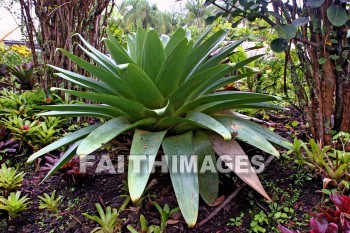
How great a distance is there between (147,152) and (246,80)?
70.3 inches

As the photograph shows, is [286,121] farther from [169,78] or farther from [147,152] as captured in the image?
[147,152]

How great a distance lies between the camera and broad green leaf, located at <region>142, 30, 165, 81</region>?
146cm

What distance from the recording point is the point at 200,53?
1.65 metres

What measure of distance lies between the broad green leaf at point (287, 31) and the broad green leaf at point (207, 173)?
0.64 m

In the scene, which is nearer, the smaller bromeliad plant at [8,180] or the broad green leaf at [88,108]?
the broad green leaf at [88,108]

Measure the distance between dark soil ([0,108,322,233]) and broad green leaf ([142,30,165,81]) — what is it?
0.43 metres

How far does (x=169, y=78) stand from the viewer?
1.53m

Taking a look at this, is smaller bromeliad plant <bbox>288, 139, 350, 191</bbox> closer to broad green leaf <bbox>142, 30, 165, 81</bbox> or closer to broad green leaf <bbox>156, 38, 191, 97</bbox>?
broad green leaf <bbox>156, 38, 191, 97</bbox>

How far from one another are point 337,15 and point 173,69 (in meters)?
0.81

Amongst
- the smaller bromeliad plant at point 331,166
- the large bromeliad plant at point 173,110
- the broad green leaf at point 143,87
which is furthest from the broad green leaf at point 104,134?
the smaller bromeliad plant at point 331,166

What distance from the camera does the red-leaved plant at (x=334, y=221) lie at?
1.03m

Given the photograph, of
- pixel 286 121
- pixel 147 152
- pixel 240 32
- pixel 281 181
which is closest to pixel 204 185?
pixel 147 152

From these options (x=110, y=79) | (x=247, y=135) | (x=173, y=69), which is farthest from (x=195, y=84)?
(x=110, y=79)

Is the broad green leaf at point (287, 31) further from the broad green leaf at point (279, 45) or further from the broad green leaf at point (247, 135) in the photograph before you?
the broad green leaf at point (247, 135)
